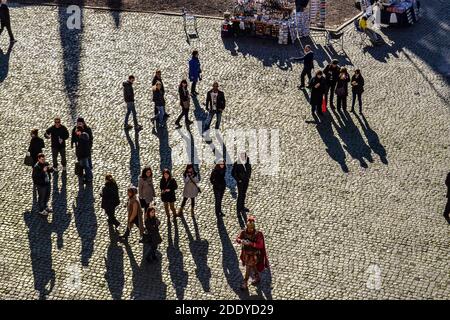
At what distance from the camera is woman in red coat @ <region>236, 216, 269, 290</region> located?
588 inches

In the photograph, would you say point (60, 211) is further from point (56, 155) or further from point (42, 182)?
point (56, 155)

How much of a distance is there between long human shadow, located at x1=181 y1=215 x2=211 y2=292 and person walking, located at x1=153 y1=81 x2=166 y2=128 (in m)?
4.58

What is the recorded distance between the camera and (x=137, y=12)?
98.0 feet

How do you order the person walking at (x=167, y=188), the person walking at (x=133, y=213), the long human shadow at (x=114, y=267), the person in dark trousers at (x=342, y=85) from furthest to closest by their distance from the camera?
1. the person in dark trousers at (x=342, y=85)
2. the person walking at (x=167, y=188)
3. the person walking at (x=133, y=213)
4. the long human shadow at (x=114, y=267)

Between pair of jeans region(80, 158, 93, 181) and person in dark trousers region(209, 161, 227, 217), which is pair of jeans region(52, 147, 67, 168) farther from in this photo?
person in dark trousers region(209, 161, 227, 217)

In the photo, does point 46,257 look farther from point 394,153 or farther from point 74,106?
point 394,153

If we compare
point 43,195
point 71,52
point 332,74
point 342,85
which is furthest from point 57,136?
point 332,74

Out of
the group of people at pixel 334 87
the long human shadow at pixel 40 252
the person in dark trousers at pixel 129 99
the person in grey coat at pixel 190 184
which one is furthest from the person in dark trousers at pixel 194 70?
the long human shadow at pixel 40 252

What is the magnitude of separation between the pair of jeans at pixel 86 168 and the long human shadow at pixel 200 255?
2676 mm

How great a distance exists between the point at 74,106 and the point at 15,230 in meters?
6.29

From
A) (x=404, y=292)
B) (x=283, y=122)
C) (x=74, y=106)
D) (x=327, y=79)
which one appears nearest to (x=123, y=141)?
(x=74, y=106)

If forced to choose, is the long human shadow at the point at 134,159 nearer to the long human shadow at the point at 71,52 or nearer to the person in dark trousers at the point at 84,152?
the person in dark trousers at the point at 84,152

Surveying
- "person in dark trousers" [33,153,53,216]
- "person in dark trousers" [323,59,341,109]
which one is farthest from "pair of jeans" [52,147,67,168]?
"person in dark trousers" [323,59,341,109]

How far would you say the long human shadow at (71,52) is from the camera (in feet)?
76.8
